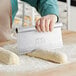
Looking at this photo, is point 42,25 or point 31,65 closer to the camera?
point 31,65

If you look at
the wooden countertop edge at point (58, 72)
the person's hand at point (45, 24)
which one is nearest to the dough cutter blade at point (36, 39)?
the person's hand at point (45, 24)

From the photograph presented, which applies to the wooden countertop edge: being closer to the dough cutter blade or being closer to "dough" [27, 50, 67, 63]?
"dough" [27, 50, 67, 63]

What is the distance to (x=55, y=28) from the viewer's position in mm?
1010

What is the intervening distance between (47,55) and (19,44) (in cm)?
13

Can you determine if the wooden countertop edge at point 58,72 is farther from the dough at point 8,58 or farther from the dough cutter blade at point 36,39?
the dough cutter blade at point 36,39

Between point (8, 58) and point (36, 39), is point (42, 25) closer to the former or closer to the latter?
point (36, 39)

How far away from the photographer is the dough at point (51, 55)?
0.86 m

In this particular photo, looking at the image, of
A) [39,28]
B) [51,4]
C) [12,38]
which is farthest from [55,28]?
[12,38]

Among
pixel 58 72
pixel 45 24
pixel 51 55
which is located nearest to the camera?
pixel 58 72

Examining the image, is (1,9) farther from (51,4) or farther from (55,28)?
(55,28)

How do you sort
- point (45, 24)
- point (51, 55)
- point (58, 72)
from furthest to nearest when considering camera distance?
point (45, 24) → point (51, 55) → point (58, 72)

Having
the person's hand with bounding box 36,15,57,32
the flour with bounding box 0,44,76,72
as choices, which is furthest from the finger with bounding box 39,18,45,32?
the flour with bounding box 0,44,76,72

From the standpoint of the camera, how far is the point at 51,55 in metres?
0.89

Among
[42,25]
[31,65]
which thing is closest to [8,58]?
[31,65]
